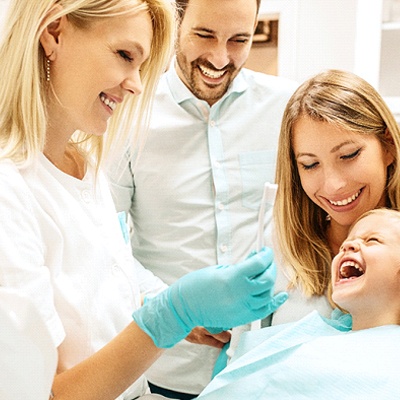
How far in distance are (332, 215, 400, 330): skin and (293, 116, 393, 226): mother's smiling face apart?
108 mm

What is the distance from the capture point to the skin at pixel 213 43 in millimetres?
1768

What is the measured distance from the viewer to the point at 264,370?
1322 millimetres

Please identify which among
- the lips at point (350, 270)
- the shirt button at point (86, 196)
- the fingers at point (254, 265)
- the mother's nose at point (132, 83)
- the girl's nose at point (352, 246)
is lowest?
the lips at point (350, 270)

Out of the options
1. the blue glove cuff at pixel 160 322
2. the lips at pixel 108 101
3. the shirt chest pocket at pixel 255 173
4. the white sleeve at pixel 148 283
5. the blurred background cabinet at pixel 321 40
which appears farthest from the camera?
the blurred background cabinet at pixel 321 40

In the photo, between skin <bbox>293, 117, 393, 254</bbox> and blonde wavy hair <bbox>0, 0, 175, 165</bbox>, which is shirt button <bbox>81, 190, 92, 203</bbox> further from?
skin <bbox>293, 117, 393, 254</bbox>

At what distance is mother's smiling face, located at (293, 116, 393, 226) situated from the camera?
157 centimetres

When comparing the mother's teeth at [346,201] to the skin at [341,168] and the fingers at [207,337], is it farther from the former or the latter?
the fingers at [207,337]

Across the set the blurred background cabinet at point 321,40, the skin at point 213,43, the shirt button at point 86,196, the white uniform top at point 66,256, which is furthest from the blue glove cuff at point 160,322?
the blurred background cabinet at point 321,40

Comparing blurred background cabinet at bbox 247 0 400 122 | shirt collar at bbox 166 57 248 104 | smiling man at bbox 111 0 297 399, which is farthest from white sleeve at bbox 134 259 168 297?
blurred background cabinet at bbox 247 0 400 122

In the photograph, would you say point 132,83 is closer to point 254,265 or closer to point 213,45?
point 254,265

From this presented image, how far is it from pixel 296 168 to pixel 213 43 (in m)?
0.48

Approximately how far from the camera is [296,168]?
1.74 m

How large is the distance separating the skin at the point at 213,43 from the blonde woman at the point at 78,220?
54 centimetres

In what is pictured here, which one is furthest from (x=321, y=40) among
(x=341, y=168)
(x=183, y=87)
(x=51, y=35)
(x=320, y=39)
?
(x=51, y=35)
